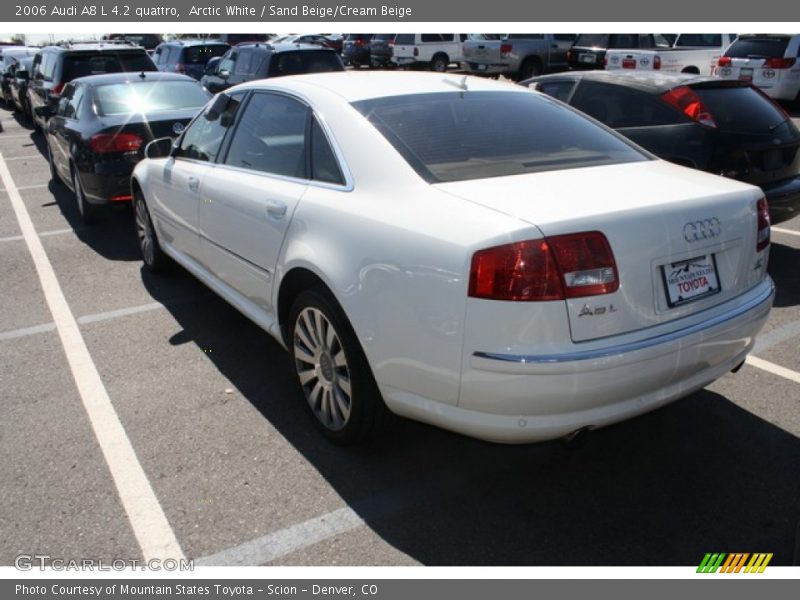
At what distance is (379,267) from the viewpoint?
9.27 feet

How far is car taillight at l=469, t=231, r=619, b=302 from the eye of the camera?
8.11 feet

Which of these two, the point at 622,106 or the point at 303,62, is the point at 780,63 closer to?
the point at 303,62

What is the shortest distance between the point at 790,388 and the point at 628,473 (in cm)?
132

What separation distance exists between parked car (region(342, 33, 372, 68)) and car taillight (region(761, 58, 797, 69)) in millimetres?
17411

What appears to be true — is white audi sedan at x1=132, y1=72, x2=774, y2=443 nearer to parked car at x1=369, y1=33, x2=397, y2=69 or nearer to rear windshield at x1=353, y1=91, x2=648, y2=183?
rear windshield at x1=353, y1=91, x2=648, y2=183

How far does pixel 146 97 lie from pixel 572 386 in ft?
21.8

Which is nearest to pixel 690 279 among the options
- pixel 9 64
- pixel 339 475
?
pixel 339 475

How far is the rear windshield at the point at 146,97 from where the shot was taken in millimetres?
7465

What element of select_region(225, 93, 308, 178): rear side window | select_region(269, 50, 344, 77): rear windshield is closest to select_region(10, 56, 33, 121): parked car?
select_region(269, 50, 344, 77): rear windshield

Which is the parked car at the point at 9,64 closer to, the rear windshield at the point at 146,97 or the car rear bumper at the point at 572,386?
the rear windshield at the point at 146,97

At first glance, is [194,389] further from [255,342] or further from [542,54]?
[542,54]

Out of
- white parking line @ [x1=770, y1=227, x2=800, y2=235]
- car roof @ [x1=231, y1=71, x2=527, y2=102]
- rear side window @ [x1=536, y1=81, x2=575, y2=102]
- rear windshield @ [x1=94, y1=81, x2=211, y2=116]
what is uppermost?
car roof @ [x1=231, y1=71, x2=527, y2=102]

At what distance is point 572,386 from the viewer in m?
2.52

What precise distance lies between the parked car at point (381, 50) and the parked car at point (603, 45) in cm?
966
